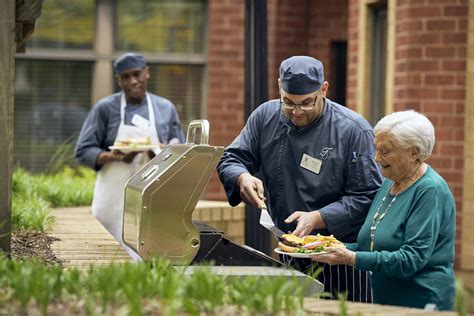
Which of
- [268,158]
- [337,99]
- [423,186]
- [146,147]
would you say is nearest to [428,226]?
[423,186]

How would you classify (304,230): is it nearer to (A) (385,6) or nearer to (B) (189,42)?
(A) (385,6)

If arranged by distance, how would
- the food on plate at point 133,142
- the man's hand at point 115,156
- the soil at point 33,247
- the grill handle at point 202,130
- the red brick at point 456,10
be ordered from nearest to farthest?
the grill handle at point 202,130, the soil at point 33,247, the food on plate at point 133,142, the man's hand at point 115,156, the red brick at point 456,10

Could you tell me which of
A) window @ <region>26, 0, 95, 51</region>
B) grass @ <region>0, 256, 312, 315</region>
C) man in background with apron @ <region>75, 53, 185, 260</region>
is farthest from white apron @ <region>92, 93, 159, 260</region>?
grass @ <region>0, 256, 312, 315</region>

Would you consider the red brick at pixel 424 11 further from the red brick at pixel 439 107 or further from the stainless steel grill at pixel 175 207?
the stainless steel grill at pixel 175 207

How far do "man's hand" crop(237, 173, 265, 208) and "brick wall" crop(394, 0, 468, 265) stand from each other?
419 centimetres

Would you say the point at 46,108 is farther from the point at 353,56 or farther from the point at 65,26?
the point at 353,56

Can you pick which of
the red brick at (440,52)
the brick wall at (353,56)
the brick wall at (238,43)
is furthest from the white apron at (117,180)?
the brick wall at (238,43)

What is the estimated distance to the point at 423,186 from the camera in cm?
549

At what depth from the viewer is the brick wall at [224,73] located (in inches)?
526

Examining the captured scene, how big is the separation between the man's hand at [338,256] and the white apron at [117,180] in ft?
13.7

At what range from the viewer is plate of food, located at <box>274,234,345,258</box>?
18.2 feet

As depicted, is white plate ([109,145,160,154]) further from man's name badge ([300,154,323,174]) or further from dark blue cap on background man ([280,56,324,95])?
dark blue cap on background man ([280,56,324,95])

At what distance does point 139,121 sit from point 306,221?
3743 millimetres

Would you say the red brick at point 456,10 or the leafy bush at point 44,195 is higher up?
the red brick at point 456,10
